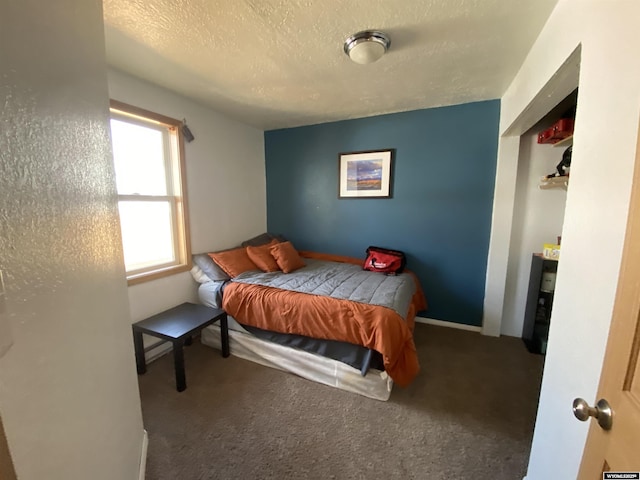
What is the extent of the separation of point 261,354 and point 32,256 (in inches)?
76.3

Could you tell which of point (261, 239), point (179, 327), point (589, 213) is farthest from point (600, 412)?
point (261, 239)

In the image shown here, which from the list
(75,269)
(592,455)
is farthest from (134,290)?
(592,455)

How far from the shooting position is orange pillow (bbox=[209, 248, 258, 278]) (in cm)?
271

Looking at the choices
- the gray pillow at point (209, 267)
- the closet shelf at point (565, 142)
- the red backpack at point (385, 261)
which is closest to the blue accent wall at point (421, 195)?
the red backpack at point (385, 261)

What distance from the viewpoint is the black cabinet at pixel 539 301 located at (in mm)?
2430

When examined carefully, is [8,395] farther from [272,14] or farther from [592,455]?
[272,14]

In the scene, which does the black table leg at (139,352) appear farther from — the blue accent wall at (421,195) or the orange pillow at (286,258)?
the blue accent wall at (421,195)

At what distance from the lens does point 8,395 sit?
0.52 metres

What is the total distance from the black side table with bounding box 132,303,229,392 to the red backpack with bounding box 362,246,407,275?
1640mm

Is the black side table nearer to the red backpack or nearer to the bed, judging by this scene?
the bed

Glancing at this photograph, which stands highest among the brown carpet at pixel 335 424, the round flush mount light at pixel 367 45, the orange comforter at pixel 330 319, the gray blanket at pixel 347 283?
the round flush mount light at pixel 367 45

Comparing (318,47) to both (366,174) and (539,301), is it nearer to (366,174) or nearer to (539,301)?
(366,174)

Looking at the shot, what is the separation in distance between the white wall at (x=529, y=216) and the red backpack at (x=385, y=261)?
1103 millimetres

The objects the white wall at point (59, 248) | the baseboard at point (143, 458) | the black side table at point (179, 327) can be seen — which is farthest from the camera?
the black side table at point (179, 327)
